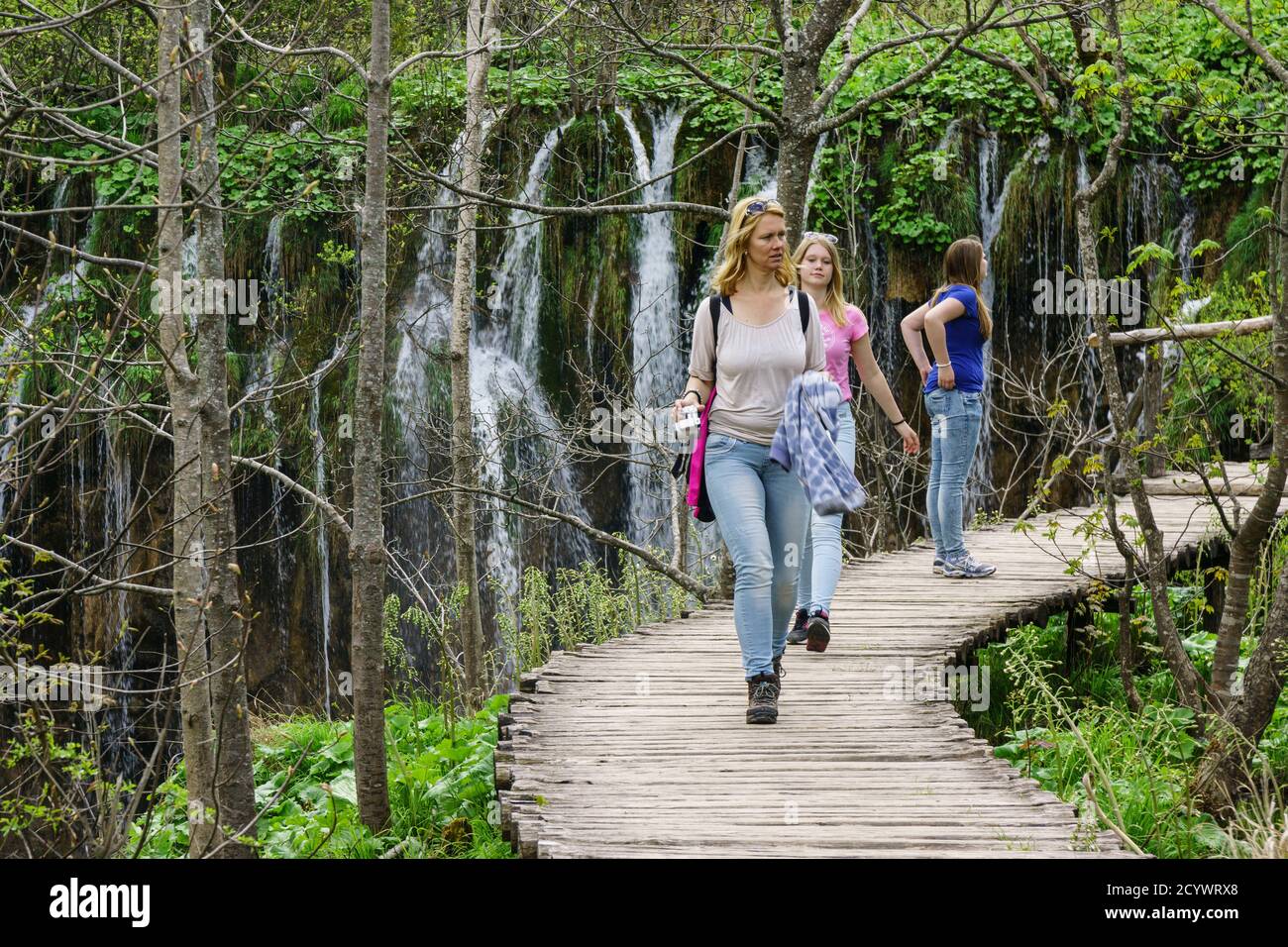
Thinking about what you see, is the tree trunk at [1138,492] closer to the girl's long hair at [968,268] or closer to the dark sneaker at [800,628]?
the girl's long hair at [968,268]

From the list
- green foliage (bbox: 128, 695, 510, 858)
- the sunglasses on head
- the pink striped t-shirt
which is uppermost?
the sunglasses on head

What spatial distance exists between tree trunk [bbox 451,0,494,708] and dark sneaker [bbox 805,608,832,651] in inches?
147

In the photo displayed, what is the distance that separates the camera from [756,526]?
213 inches

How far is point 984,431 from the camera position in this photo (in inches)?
605

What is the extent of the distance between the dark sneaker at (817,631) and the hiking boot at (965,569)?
249cm

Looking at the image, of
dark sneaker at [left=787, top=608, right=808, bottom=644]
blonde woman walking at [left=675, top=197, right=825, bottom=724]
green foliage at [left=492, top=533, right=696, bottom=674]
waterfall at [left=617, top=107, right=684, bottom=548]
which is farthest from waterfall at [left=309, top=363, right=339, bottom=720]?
blonde woman walking at [left=675, top=197, right=825, bottom=724]

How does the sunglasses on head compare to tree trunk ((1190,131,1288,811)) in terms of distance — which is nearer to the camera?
the sunglasses on head

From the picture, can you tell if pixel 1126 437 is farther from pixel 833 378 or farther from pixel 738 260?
pixel 738 260

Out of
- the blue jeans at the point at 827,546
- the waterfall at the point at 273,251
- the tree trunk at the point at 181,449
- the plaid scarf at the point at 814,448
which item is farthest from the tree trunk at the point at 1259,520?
the waterfall at the point at 273,251

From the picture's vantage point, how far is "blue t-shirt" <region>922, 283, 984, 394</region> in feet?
26.2

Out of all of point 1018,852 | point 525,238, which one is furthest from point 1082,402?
point 1018,852

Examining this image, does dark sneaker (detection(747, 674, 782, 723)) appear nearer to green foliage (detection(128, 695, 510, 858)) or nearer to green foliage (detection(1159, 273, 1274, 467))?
green foliage (detection(128, 695, 510, 858))

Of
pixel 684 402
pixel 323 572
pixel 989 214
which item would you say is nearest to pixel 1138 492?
pixel 684 402

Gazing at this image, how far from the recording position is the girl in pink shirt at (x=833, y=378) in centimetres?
664
